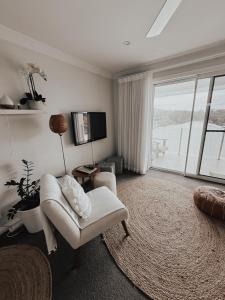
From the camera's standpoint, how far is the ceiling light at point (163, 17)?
4.22 feet

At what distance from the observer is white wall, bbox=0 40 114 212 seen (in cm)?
169

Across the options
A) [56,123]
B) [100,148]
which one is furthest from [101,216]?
[100,148]

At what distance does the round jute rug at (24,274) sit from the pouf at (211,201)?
2.10 meters

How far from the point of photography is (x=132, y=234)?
170 cm

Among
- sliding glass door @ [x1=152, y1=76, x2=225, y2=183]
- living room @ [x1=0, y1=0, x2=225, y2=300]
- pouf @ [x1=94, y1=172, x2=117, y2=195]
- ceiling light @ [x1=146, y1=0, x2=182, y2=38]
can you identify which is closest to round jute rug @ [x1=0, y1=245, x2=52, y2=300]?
living room @ [x1=0, y1=0, x2=225, y2=300]

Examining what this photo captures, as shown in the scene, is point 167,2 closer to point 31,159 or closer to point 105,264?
point 31,159

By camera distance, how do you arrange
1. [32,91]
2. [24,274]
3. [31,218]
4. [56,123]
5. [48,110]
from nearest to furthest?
[24,274]
[31,218]
[32,91]
[56,123]
[48,110]

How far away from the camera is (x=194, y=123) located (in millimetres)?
2840

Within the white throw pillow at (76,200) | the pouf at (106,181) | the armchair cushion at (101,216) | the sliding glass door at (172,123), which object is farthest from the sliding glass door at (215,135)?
the white throw pillow at (76,200)

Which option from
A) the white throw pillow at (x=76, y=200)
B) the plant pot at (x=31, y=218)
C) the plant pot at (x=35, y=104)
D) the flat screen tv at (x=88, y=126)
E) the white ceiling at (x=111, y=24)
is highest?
the white ceiling at (x=111, y=24)

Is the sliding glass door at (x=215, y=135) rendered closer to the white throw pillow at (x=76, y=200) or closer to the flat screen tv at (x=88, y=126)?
the flat screen tv at (x=88, y=126)

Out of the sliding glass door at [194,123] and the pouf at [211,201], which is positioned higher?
the sliding glass door at [194,123]

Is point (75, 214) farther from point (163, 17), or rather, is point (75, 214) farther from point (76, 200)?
point (163, 17)

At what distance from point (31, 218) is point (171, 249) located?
5.63ft
